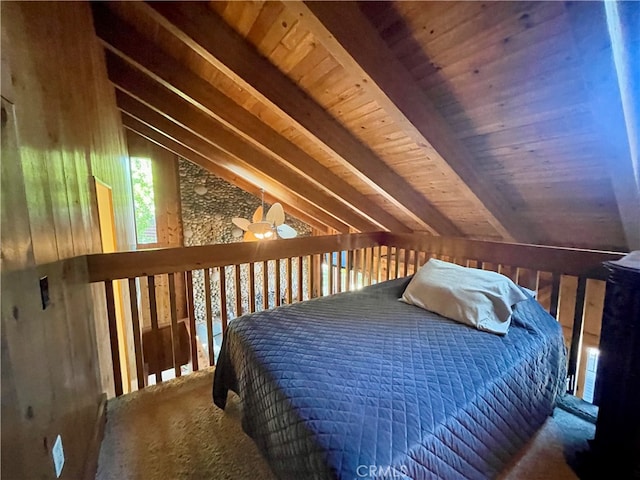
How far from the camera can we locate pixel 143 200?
609 cm

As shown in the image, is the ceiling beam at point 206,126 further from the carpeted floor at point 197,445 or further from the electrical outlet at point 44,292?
the electrical outlet at point 44,292

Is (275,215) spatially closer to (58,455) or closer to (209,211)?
(209,211)

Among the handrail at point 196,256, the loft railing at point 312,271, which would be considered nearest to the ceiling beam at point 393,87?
the loft railing at point 312,271

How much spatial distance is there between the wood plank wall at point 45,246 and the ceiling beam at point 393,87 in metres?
1.15

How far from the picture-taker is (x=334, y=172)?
11.4ft

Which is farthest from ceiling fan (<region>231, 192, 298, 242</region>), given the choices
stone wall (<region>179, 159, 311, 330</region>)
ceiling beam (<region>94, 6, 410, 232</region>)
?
stone wall (<region>179, 159, 311, 330</region>)

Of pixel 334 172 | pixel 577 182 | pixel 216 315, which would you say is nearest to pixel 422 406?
pixel 577 182

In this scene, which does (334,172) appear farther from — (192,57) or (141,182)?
(141,182)

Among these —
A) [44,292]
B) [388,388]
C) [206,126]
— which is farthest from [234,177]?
[388,388]

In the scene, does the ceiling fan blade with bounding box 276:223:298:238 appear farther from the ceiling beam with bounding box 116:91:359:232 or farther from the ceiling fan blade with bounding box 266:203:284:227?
the ceiling beam with bounding box 116:91:359:232

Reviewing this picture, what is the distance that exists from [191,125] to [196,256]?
1.82m

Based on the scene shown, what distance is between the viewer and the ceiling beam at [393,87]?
4.97 feet

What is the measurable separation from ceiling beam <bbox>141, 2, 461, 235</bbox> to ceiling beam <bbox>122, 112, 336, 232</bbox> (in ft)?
7.57

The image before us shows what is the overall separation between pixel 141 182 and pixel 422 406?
21.8 feet
